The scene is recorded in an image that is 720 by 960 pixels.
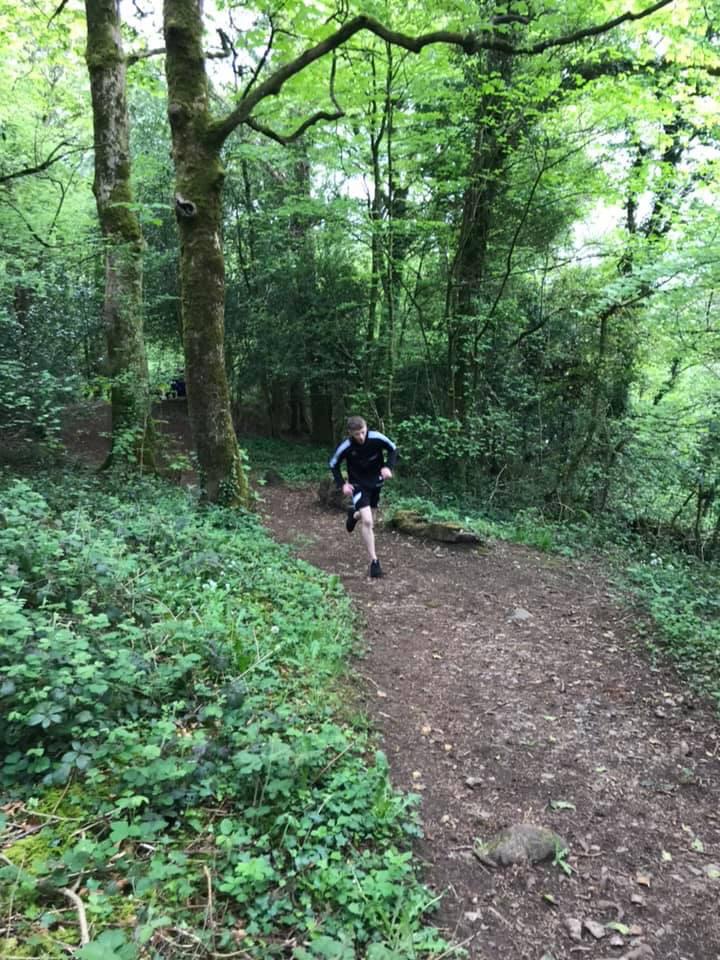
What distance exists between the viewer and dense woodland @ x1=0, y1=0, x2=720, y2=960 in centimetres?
740

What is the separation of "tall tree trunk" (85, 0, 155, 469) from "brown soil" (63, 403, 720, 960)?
365cm

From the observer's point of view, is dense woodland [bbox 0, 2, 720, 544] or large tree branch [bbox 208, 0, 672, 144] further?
dense woodland [bbox 0, 2, 720, 544]

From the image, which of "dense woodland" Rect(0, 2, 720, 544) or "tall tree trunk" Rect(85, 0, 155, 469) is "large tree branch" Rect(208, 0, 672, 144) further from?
"tall tree trunk" Rect(85, 0, 155, 469)

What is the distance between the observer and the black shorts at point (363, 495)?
7102mm

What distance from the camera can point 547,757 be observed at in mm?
4066

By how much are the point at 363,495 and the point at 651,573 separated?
401 centimetres

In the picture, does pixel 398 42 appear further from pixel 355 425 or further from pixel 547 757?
pixel 547 757

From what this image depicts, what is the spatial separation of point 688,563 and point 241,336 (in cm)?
A: 1144

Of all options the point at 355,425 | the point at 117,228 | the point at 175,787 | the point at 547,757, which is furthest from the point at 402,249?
the point at 175,787

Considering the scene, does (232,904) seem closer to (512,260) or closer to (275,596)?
(275,596)

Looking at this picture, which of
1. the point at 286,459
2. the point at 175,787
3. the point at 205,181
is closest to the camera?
the point at 175,787

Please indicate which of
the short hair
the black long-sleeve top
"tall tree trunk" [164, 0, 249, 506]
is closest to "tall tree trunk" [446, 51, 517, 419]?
the black long-sleeve top

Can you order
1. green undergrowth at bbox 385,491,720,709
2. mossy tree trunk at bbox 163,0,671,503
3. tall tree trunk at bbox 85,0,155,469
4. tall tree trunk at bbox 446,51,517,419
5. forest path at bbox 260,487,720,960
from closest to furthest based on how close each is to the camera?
forest path at bbox 260,487,720,960 < green undergrowth at bbox 385,491,720,709 < mossy tree trunk at bbox 163,0,671,503 < tall tree trunk at bbox 85,0,155,469 < tall tree trunk at bbox 446,51,517,419

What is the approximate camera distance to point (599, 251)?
12594mm
